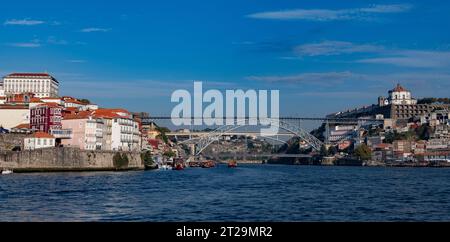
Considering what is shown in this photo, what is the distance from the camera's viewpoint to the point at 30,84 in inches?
3009

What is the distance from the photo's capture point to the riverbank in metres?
39.4

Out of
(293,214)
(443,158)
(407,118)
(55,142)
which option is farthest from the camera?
(407,118)

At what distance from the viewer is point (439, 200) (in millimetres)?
21266

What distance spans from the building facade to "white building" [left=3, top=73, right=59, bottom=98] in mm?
24089

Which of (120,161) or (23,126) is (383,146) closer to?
(120,161)

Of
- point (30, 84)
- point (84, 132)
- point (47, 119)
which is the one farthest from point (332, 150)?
point (47, 119)

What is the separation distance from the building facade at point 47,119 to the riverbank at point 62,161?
6.04m

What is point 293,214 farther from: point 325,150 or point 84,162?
point 325,150

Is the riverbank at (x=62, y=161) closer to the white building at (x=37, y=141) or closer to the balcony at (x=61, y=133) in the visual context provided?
the white building at (x=37, y=141)

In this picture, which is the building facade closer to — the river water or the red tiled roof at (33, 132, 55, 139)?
the red tiled roof at (33, 132, 55, 139)

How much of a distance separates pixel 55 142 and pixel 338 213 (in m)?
37.4

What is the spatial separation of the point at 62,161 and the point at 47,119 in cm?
967

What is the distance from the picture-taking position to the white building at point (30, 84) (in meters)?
76.4
